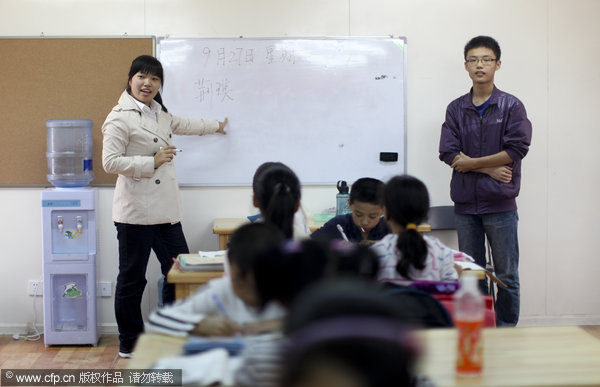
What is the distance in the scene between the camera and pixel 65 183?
13.3 ft

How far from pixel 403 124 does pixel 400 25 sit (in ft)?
2.13

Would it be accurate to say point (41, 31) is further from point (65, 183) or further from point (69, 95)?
point (65, 183)

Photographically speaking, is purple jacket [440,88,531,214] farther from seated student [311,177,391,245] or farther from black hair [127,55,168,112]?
black hair [127,55,168,112]

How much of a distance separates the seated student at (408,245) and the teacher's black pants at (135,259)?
1.84 metres

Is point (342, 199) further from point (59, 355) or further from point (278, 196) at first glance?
point (59, 355)

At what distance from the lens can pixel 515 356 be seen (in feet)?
5.13

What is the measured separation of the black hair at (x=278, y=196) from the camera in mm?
2303

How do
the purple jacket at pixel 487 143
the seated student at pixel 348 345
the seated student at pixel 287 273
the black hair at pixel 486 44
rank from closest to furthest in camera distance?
1. the seated student at pixel 348 345
2. the seated student at pixel 287 273
3. the purple jacket at pixel 487 143
4. the black hair at pixel 486 44

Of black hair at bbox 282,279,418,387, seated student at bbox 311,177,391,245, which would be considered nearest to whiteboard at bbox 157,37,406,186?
seated student at bbox 311,177,391,245

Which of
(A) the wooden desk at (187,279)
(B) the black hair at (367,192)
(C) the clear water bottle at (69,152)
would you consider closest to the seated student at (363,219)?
(B) the black hair at (367,192)

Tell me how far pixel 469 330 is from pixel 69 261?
3112mm

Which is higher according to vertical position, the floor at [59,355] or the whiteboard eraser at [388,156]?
the whiteboard eraser at [388,156]

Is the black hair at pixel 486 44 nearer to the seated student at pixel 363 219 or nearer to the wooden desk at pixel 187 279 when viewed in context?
the seated student at pixel 363 219

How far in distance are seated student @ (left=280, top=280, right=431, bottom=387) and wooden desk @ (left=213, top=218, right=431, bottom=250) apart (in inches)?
113
